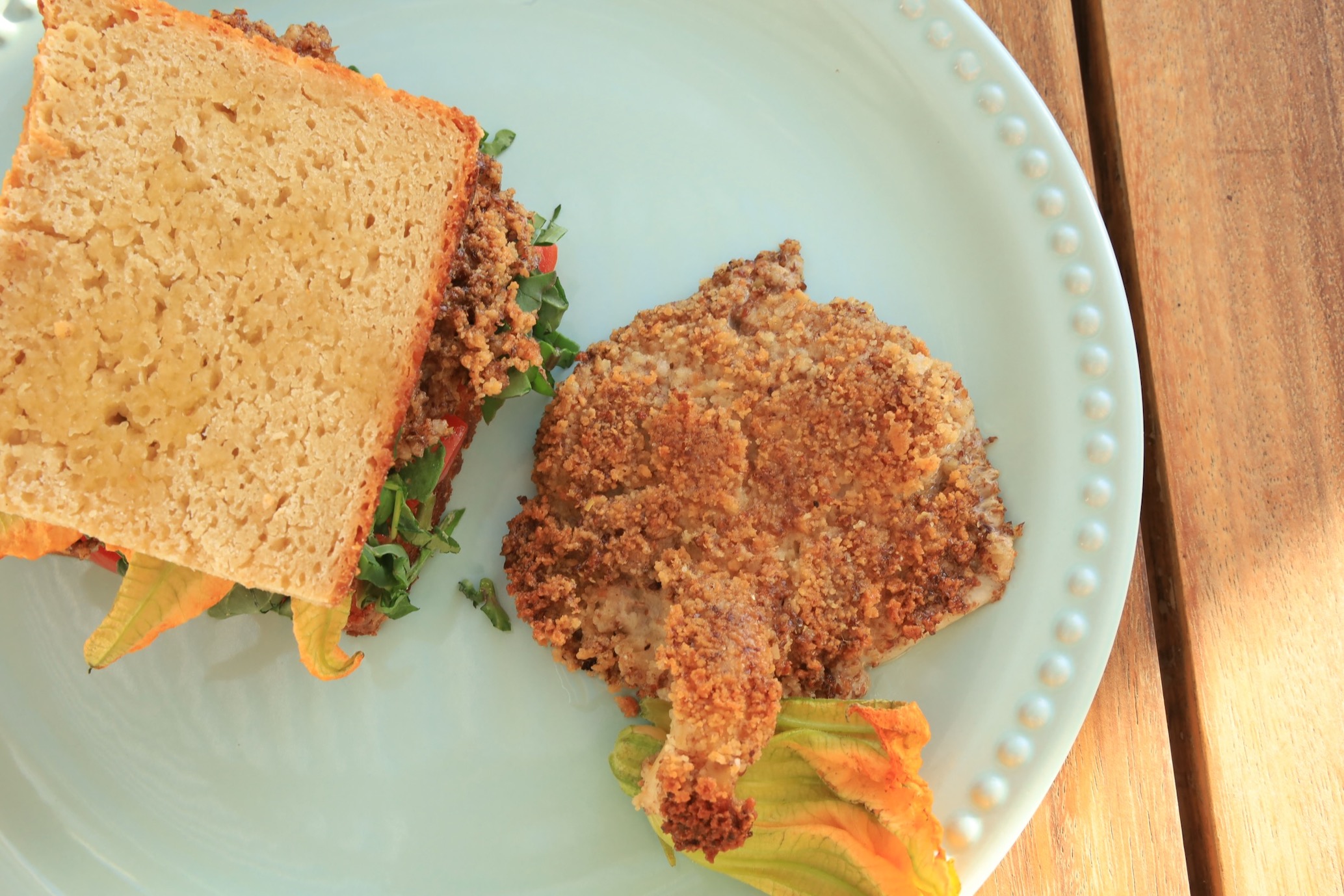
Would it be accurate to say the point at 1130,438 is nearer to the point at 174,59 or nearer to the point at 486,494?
the point at 486,494

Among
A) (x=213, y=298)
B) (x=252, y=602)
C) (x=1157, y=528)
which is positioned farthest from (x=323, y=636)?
(x=1157, y=528)

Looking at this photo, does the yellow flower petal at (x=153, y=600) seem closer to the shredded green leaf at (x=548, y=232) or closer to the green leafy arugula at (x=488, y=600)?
the green leafy arugula at (x=488, y=600)

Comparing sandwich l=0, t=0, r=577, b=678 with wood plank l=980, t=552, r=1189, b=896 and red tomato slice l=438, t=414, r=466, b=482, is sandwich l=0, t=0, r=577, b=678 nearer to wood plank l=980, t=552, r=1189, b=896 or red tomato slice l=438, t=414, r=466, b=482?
red tomato slice l=438, t=414, r=466, b=482

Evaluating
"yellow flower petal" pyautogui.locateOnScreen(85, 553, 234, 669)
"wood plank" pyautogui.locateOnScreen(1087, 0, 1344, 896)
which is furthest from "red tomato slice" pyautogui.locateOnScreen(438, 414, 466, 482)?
"wood plank" pyautogui.locateOnScreen(1087, 0, 1344, 896)

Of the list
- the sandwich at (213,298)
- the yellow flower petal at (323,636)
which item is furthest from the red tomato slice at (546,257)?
the yellow flower petal at (323,636)

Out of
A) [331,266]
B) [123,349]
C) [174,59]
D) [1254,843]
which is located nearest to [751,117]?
[331,266]

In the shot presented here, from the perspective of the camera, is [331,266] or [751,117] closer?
[331,266]
